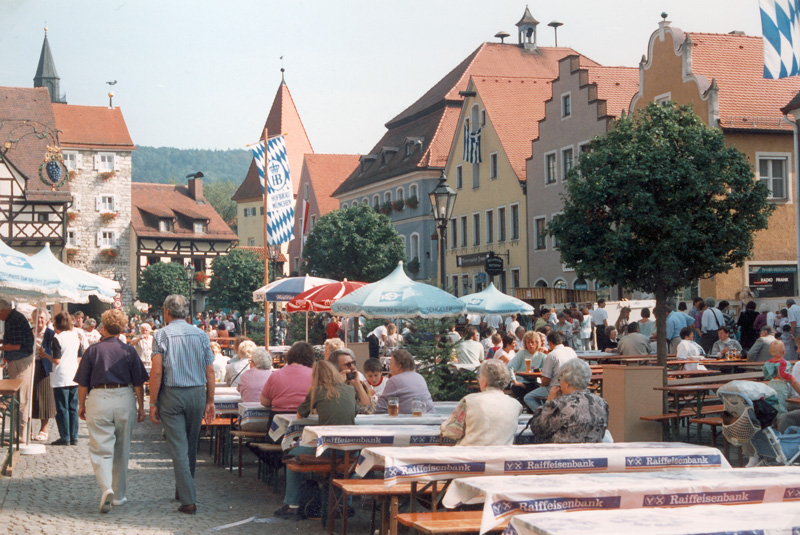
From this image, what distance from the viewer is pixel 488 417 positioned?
7.88 meters

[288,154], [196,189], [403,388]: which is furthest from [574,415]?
[288,154]

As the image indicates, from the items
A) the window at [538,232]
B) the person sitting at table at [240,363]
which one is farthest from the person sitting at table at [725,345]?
the window at [538,232]

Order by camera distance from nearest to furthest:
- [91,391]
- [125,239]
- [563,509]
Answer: [563,509] < [91,391] < [125,239]

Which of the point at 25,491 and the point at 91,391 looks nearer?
the point at 91,391

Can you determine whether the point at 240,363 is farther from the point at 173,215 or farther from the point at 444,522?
the point at 173,215

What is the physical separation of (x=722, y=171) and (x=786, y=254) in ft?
32.8

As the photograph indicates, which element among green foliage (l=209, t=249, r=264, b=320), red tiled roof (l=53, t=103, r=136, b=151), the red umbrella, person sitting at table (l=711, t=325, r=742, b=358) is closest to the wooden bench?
person sitting at table (l=711, t=325, r=742, b=358)

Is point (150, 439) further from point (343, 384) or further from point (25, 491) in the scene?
point (343, 384)

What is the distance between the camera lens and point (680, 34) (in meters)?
36.6

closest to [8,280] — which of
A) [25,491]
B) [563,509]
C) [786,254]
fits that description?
[25,491]

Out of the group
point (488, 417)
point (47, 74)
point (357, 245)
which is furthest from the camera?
point (47, 74)

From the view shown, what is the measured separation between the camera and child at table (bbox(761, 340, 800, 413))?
36.9 ft

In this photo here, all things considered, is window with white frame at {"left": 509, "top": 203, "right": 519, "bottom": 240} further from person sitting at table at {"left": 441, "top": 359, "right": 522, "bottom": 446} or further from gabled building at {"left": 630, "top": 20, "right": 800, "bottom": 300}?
person sitting at table at {"left": 441, "top": 359, "right": 522, "bottom": 446}

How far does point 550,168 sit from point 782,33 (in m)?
36.7
